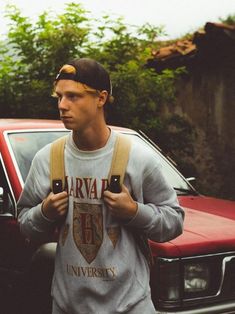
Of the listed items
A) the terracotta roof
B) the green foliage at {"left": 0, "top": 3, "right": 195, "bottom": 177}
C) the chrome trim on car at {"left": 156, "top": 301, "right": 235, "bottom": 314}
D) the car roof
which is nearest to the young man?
the chrome trim on car at {"left": 156, "top": 301, "right": 235, "bottom": 314}

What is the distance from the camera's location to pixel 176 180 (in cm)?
498

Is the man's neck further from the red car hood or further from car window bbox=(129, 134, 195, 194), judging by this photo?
car window bbox=(129, 134, 195, 194)

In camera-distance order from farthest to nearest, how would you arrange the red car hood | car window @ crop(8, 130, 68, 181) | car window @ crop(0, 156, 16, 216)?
car window @ crop(8, 130, 68, 181) → car window @ crop(0, 156, 16, 216) → the red car hood

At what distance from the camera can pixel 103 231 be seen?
99.1 inches

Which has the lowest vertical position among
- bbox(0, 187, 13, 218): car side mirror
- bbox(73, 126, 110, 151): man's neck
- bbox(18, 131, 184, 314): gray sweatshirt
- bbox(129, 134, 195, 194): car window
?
bbox(129, 134, 195, 194): car window

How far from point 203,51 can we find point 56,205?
7.29 m

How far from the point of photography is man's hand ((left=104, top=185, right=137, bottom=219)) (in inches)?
96.3

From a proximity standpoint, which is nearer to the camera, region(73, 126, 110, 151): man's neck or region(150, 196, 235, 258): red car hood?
region(73, 126, 110, 151): man's neck

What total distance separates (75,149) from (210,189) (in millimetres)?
7200

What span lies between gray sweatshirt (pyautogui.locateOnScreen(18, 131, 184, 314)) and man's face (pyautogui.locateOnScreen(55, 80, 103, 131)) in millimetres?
122

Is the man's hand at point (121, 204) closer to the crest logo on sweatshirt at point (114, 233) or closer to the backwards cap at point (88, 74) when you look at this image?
the crest logo on sweatshirt at point (114, 233)

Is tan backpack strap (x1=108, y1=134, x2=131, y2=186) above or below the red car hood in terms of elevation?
above

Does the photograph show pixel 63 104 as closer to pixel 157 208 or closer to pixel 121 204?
pixel 121 204

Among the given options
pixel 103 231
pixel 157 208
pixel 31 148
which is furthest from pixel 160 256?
pixel 31 148
